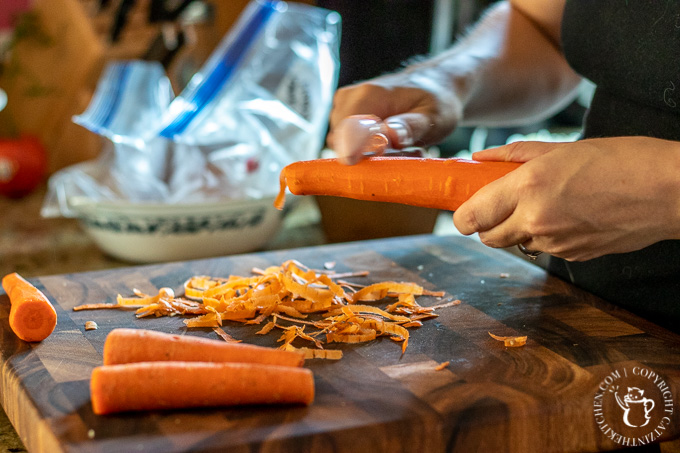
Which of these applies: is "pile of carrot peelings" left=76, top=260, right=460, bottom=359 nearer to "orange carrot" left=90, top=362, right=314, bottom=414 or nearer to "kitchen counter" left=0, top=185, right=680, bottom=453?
"orange carrot" left=90, top=362, right=314, bottom=414

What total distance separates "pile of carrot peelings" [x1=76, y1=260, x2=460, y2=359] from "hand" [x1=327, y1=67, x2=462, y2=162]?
0.25 metres

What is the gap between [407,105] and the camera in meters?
1.28

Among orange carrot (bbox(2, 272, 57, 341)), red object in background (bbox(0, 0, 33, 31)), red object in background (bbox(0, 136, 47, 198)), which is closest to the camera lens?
orange carrot (bbox(2, 272, 57, 341))

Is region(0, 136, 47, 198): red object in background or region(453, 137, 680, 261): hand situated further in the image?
region(0, 136, 47, 198): red object in background

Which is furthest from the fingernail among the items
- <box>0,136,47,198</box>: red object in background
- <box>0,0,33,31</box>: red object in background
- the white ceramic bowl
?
<box>0,0,33,31</box>: red object in background

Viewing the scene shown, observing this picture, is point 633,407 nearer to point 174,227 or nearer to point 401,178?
point 401,178

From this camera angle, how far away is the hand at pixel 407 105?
122cm

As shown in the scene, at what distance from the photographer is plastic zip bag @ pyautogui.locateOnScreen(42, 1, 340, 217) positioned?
1804mm

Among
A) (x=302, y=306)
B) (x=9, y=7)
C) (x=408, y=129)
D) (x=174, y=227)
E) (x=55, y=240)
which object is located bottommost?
(x=55, y=240)

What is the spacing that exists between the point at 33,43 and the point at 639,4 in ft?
8.25

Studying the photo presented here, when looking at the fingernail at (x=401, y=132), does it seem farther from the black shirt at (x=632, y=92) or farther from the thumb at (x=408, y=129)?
the black shirt at (x=632, y=92)

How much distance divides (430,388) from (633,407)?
0.25 meters

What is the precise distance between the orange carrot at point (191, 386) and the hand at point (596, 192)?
339 millimetres

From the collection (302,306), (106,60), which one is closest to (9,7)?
(106,60)
